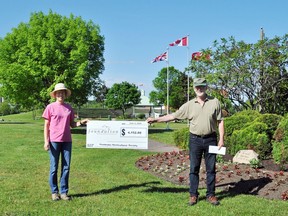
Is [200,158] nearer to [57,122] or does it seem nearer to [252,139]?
[57,122]

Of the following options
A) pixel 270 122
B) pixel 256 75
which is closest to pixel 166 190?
pixel 270 122

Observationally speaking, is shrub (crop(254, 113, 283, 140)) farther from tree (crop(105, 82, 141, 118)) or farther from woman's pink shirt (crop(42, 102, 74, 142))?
tree (crop(105, 82, 141, 118))

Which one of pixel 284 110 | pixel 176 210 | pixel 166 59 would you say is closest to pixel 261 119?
pixel 176 210

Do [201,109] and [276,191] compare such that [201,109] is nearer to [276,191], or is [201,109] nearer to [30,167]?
[276,191]

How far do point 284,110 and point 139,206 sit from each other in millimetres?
18550

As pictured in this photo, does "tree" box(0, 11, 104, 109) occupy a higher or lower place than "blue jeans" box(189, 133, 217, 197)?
higher

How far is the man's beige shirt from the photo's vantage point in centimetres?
588

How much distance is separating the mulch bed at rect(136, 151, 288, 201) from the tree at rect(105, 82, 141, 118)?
62773 millimetres

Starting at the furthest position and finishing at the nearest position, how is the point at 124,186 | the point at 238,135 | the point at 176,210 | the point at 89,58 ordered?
the point at 89,58, the point at 238,135, the point at 124,186, the point at 176,210

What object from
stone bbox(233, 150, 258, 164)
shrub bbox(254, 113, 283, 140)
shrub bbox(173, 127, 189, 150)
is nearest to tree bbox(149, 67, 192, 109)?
shrub bbox(173, 127, 189, 150)

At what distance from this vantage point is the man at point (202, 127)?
19.3 ft

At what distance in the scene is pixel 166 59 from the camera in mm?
37438

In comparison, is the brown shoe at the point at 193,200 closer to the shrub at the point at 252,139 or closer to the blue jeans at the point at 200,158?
the blue jeans at the point at 200,158

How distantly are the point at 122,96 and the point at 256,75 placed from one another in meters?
51.2
